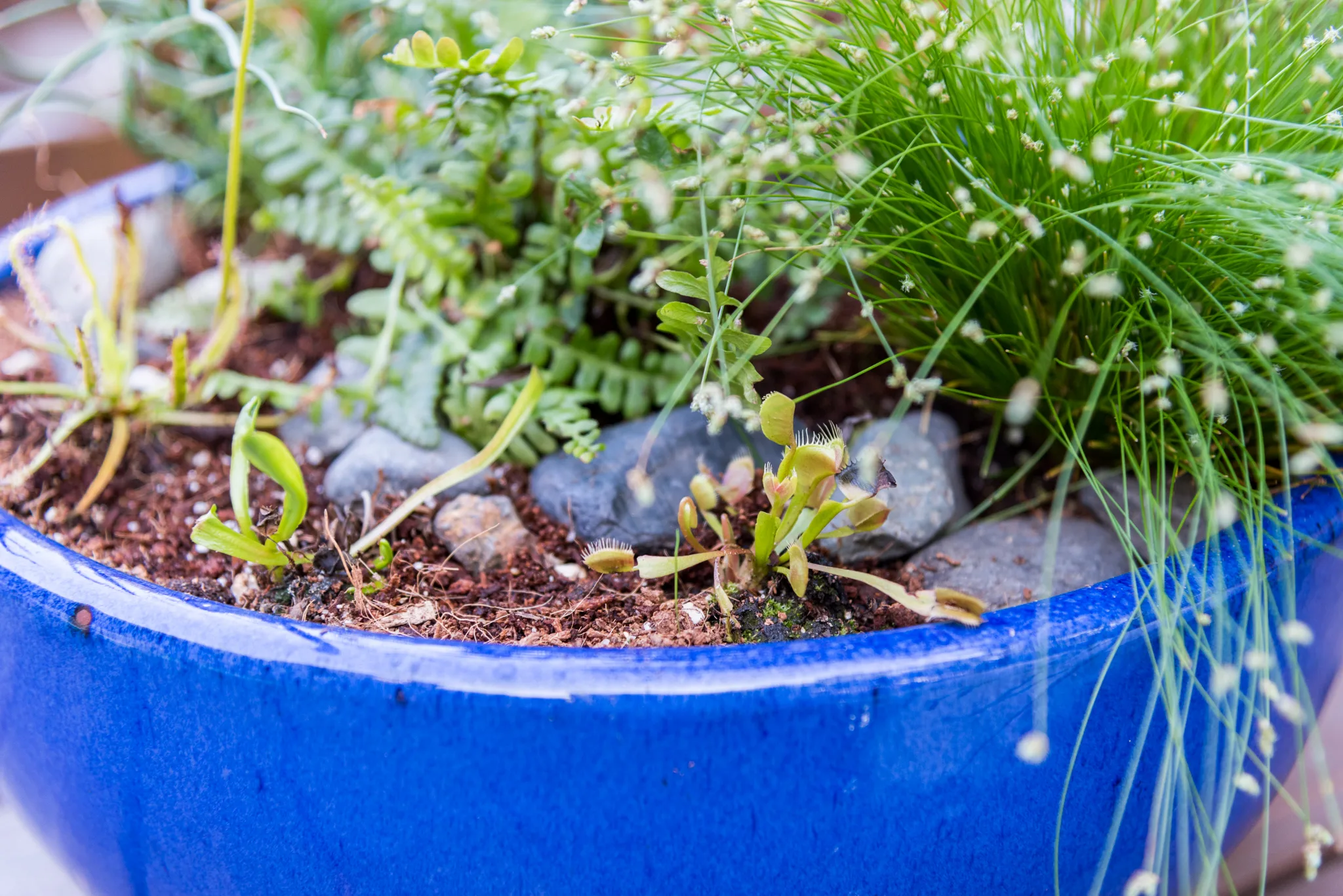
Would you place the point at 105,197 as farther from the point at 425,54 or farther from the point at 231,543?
the point at 231,543

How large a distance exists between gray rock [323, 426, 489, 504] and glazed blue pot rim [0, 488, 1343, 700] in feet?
1.04

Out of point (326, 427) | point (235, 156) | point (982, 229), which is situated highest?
point (982, 229)

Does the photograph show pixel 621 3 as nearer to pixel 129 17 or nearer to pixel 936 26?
→ pixel 936 26

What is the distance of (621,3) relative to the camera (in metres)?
1.12

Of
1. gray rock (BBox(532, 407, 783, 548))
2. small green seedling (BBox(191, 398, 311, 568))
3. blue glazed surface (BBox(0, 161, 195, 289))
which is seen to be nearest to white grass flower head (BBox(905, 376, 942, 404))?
gray rock (BBox(532, 407, 783, 548))

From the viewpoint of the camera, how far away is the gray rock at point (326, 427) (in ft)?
3.57

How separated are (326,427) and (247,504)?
353 millimetres

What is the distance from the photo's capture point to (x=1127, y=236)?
664 mm

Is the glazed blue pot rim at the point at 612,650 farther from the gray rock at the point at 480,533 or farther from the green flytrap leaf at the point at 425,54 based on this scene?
the green flytrap leaf at the point at 425,54

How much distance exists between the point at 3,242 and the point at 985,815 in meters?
1.20

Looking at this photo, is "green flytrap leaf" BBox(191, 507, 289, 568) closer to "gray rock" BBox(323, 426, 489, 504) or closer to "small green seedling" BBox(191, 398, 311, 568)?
"small green seedling" BBox(191, 398, 311, 568)

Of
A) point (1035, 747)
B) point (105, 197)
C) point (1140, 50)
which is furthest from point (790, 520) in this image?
point (105, 197)

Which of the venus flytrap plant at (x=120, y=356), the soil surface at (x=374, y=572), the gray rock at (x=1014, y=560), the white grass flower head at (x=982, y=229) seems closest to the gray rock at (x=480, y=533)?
the soil surface at (x=374, y=572)

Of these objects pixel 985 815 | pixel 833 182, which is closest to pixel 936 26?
pixel 833 182
